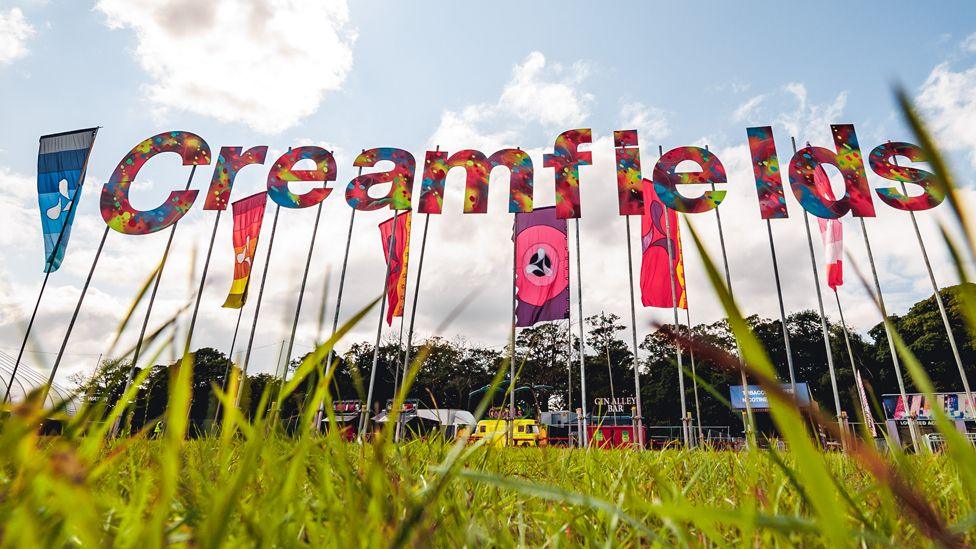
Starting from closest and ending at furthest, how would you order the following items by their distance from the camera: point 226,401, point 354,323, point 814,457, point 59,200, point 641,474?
point 814,457 < point 354,323 < point 226,401 < point 641,474 < point 59,200

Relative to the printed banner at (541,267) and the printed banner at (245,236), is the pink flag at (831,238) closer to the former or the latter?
the printed banner at (541,267)

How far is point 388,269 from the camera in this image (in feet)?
38.2

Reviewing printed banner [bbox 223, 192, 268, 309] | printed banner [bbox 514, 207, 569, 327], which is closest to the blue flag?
printed banner [bbox 223, 192, 268, 309]

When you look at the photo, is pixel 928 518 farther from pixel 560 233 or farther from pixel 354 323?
pixel 560 233

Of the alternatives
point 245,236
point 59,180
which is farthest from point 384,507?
point 59,180

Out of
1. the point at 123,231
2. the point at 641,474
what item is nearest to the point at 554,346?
the point at 123,231

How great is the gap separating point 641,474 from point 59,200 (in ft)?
42.1

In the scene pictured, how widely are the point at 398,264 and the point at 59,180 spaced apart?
23.0 ft

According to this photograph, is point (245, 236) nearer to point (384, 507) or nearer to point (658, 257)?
point (658, 257)

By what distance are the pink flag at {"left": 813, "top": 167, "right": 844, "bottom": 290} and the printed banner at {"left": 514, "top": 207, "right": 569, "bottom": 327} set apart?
521 centimetres

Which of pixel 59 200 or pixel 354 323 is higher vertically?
pixel 59 200

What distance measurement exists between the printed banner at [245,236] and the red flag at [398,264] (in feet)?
9.38

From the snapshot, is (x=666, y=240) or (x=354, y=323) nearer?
(x=354, y=323)

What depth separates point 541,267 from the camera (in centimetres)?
1113
